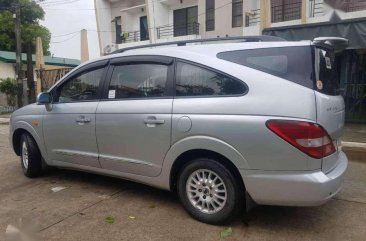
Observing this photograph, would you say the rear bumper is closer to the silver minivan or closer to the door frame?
the silver minivan

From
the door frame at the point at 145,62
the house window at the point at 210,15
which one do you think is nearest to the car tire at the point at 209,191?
the door frame at the point at 145,62

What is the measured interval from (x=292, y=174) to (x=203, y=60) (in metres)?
1.38

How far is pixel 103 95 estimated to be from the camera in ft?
14.7

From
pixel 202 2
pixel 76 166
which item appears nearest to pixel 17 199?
pixel 76 166

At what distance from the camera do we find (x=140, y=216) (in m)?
3.93

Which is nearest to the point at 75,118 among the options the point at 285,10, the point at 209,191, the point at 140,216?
the point at 140,216

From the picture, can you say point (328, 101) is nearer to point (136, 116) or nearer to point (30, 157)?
point (136, 116)

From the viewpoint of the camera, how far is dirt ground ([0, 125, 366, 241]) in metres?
3.47

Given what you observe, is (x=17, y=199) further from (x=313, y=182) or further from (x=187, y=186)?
(x=313, y=182)

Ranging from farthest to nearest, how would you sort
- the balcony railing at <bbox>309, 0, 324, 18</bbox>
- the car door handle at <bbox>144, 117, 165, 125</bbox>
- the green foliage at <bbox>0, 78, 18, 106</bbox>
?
1. the green foliage at <bbox>0, 78, 18, 106</bbox>
2. the balcony railing at <bbox>309, 0, 324, 18</bbox>
3. the car door handle at <bbox>144, 117, 165, 125</bbox>

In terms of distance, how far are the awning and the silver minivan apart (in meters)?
6.65

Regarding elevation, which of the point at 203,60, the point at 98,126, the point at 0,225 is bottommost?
the point at 0,225

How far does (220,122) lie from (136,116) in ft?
3.34

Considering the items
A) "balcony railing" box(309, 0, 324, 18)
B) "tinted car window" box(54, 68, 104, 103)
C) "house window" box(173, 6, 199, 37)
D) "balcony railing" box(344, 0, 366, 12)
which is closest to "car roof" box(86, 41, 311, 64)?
"tinted car window" box(54, 68, 104, 103)
